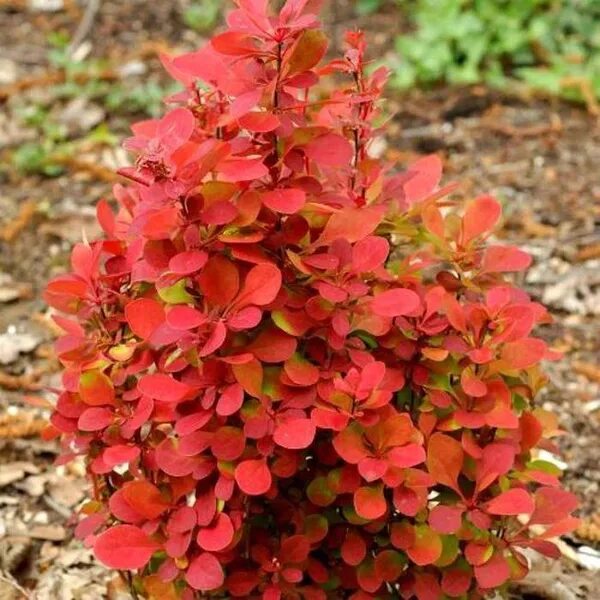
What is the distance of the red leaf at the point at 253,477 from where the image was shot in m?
1.69

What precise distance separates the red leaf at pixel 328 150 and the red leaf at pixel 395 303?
226 mm

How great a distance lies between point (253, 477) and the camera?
1706 mm

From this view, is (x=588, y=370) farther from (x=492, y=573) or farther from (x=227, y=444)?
(x=227, y=444)

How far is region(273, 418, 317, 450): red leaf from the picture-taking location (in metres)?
1.67

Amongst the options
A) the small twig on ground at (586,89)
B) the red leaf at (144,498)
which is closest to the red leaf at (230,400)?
the red leaf at (144,498)

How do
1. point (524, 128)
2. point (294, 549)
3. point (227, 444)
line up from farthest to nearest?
point (524, 128) → point (294, 549) → point (227, 444)

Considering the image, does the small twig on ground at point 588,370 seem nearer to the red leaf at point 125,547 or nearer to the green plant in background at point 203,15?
the red leaf at point 125,547

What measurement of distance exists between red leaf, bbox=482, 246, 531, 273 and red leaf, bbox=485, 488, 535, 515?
0.39m

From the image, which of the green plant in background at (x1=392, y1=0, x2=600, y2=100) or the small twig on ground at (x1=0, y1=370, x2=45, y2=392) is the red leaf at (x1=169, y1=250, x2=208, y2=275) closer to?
the small twig on ground at (x1=0, y1=370, x2=45, y2=392)

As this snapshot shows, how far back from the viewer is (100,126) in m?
4.54

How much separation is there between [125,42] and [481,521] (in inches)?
154

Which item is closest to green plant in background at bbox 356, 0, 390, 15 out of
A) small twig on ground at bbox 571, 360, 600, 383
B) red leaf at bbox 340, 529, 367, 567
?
small twig on ground at bbox 571, 360, 600, 383

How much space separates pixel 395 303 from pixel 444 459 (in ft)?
0.91

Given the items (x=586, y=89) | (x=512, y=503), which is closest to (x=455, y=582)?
(x=512, y=503)
